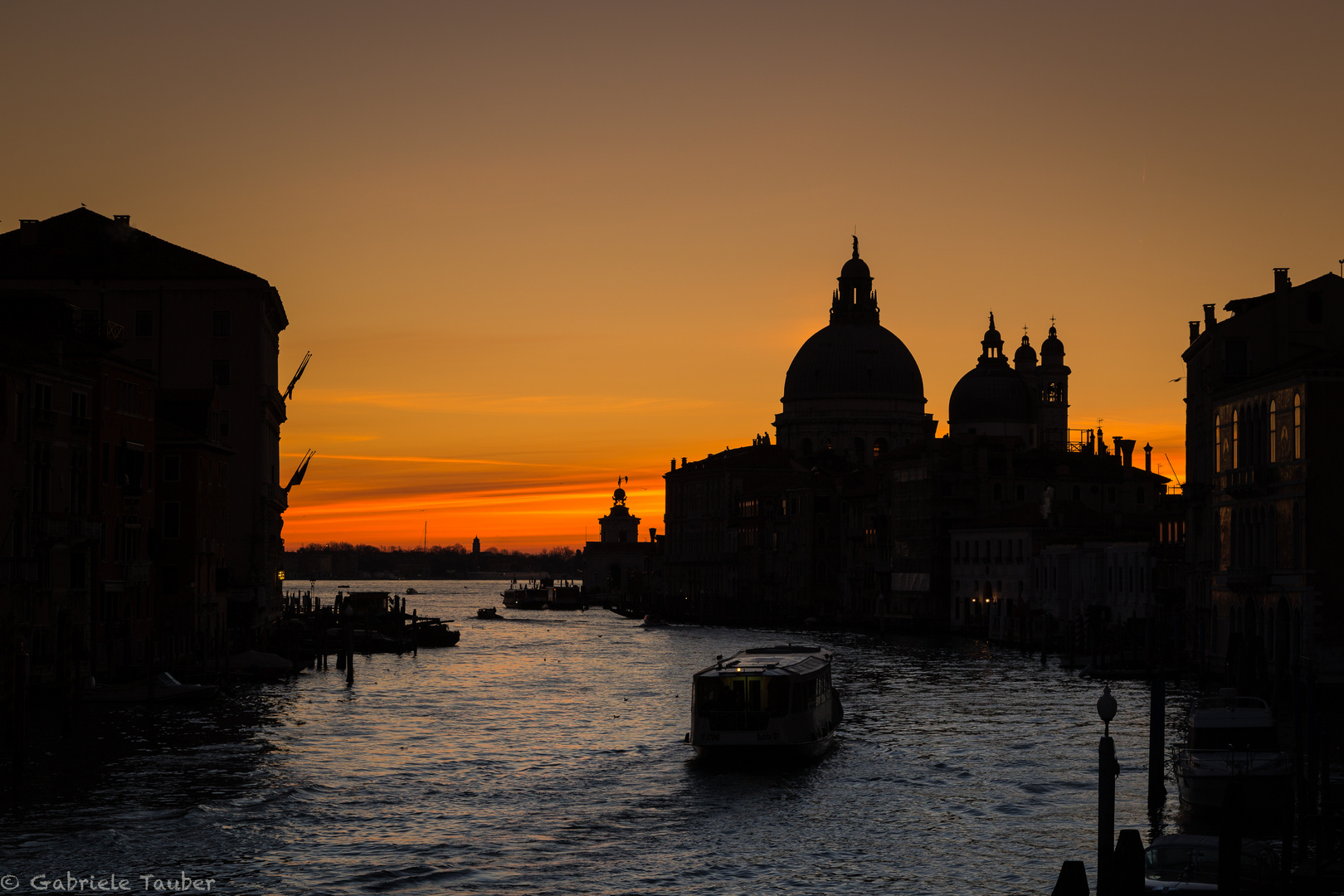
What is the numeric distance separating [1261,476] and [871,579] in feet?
231

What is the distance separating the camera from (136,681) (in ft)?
152

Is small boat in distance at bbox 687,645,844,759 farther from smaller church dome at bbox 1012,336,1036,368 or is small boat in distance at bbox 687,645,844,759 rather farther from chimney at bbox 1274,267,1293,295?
smaller church dome at bbox 1012,336,1036,368

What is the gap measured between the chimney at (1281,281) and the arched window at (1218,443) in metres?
4.22

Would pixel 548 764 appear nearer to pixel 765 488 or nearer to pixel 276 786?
pixel 276 786

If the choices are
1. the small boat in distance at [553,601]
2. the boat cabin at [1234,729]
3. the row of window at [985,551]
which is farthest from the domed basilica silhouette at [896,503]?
the boat cabin at [1234,729]

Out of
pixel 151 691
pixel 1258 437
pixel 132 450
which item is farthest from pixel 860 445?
pixel 151 691

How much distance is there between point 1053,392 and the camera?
148m

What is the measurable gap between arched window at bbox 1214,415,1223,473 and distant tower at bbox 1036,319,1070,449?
9159cm

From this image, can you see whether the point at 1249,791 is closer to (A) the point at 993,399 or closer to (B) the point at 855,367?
(A) the point at 993,399

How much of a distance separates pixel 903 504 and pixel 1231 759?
82770 millimetres

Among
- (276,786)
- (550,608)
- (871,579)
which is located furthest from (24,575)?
(550,608)

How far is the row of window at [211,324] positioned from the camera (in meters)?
72.0

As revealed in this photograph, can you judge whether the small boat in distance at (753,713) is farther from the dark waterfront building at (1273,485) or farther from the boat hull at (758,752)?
the dark waterfront building at (1273,485)

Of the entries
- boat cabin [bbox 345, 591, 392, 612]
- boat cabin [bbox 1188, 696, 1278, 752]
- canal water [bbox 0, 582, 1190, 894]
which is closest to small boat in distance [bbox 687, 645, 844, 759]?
canal water [bbox 0, 582, 1190, 894]
